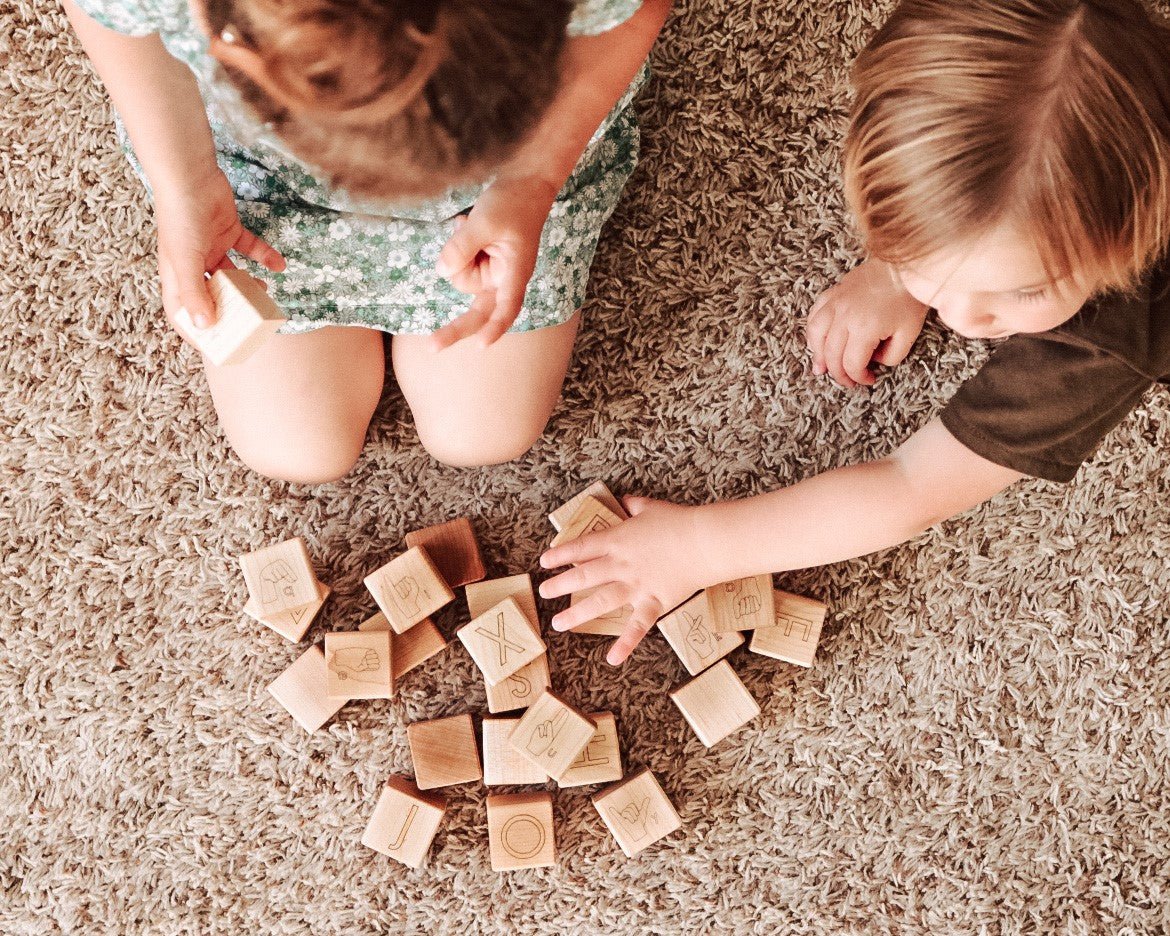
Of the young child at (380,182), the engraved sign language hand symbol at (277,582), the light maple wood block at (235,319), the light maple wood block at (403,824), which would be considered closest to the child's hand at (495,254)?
the young child at (380,182)

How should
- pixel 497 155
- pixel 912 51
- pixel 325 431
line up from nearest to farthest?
pixel 497 155, pixel 912 51, pixel 325 431

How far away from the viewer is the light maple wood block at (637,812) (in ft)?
2.70

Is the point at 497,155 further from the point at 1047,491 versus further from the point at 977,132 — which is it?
the point at 1047,491

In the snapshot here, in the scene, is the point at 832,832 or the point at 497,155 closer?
the point at 497,155

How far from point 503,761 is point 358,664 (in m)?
0.15

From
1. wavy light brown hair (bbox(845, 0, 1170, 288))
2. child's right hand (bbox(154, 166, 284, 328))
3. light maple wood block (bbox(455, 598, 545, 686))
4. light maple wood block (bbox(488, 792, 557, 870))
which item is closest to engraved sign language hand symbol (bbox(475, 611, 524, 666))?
light maple wood block (bbox(455, 598, 545, 686))

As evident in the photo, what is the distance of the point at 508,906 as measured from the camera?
846mm

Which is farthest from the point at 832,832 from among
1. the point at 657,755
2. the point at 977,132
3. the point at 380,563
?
the point at 977,132

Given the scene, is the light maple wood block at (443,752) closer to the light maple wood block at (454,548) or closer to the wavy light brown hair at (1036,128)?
the light maple wood block at (454,548)

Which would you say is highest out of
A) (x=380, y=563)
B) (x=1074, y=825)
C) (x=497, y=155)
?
(x=497, y=155)

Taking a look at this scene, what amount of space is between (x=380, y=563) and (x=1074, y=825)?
2.13 feet

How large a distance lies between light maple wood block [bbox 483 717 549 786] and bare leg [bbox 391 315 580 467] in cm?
22

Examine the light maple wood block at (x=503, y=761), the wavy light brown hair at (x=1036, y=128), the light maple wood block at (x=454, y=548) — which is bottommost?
the light maple wood block at (x=503, y=761)

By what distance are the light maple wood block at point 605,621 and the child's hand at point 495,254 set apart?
29cm
